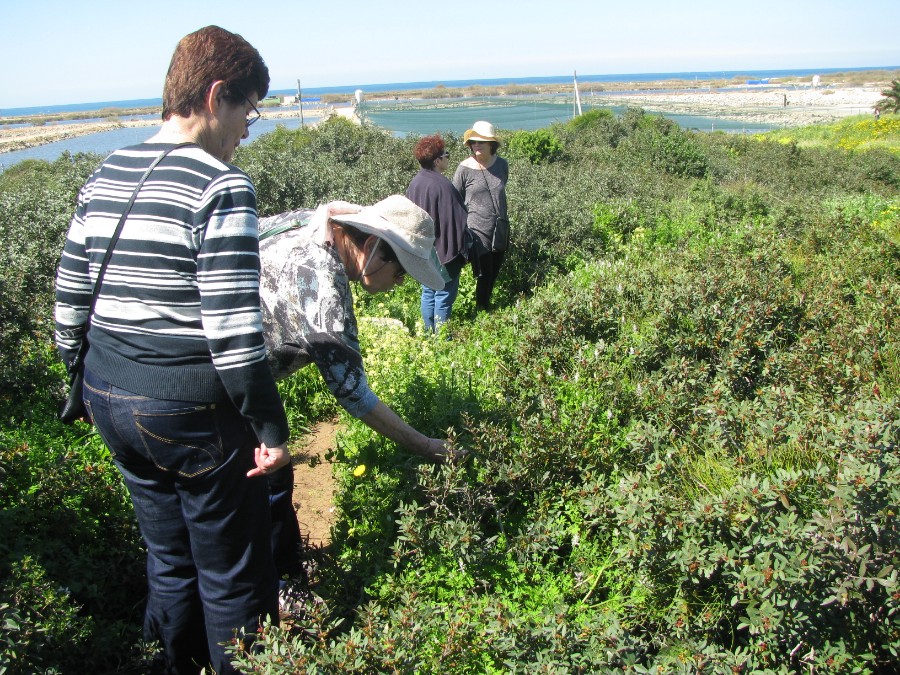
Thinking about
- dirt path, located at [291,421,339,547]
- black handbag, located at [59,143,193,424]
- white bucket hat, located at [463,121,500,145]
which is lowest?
dirt path, located at [291,421,339,547]

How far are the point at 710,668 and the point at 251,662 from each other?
1202mm

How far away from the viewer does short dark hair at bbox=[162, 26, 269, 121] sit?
5.75ft

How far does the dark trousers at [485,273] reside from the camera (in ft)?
19.7

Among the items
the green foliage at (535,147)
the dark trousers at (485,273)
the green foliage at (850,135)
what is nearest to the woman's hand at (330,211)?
the dark trousers at (485,273)

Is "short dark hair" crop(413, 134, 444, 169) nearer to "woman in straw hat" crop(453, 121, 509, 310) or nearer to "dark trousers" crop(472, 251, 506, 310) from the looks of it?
"woman in straw hat" crop(453, 121, 509, 310)

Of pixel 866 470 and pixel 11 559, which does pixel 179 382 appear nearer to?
pixel 11 559

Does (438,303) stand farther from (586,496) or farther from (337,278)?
(337,278)

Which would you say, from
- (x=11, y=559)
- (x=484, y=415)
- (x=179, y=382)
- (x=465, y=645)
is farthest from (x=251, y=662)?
(x=484, y=415)

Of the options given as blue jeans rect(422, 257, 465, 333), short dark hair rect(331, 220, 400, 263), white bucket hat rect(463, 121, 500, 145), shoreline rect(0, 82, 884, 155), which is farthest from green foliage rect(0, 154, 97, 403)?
shoreline rect(0, 82, 884, 155)

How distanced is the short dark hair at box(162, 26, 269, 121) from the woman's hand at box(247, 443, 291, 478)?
3.17ft

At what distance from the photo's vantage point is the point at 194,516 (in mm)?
1916

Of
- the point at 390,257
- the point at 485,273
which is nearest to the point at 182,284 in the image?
the point at 390,257

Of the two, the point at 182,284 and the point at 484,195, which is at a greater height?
the point at 484,195

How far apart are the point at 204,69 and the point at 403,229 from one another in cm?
75
